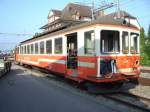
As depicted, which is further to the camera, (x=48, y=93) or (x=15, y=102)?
(x=48, y=93)

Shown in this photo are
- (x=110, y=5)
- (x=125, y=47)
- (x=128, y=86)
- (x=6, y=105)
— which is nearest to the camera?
(x=6, y=105)

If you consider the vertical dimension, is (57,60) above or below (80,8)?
below

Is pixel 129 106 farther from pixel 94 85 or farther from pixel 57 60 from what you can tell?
pixel 57 60

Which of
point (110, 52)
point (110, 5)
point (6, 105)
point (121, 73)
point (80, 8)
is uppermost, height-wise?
point (80, 8)

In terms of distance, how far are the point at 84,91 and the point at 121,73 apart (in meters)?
1.96

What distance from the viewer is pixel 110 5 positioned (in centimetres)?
2856

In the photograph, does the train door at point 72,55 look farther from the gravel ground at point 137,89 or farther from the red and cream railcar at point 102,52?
the gravel ground at point 137,89

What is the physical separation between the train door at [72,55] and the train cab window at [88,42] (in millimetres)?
1427

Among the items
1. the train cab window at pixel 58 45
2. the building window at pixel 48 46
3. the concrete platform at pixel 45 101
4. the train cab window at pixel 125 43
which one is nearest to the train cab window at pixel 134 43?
the train cab window at pixel 125 43

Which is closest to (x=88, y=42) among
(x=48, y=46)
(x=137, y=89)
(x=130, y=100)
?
(x=130, y=100)

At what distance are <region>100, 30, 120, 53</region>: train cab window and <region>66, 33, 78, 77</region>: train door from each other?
1.80 m

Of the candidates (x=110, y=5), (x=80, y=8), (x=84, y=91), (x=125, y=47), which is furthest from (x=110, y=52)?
(x=80, y=8)

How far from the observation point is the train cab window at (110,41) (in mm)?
11285

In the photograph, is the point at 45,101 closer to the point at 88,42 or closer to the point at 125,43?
the point at 88,42
